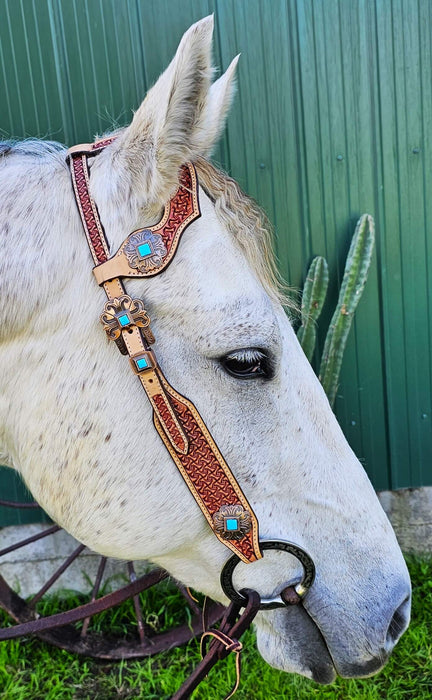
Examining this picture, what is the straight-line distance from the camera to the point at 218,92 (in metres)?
1.12

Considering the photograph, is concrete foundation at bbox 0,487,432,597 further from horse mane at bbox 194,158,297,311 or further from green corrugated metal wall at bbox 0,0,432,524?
horse mane at bbox 194,158,297,311

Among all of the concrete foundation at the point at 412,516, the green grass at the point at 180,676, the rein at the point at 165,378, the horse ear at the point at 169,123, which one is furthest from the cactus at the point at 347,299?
the horse ear at the point at 169,123

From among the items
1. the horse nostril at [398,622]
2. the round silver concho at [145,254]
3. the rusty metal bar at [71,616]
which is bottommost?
the rusty metal bar at [71,616]

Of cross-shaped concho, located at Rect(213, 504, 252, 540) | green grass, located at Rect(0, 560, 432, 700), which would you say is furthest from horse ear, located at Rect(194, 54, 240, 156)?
green grass, located at Rect(0, 560, 432, 700)

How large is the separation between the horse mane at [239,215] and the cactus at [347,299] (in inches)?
49.3

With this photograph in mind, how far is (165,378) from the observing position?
1.10 meters

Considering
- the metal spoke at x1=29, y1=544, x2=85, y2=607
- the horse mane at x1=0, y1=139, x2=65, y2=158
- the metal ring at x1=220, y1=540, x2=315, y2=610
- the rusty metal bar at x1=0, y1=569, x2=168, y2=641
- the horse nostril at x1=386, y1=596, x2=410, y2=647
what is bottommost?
the metal spoke at x1=29, y1=544, x2=85, y2=607

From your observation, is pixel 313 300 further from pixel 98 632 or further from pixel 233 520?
pixel 98 632

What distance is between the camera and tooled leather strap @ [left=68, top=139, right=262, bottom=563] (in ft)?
3.51

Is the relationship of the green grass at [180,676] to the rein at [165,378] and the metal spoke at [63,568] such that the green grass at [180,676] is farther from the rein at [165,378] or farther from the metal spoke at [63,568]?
the rein at [165,378]

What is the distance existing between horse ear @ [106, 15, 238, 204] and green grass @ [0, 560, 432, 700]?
1837 millimetres

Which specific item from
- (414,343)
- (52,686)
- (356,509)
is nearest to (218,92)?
(356,509)

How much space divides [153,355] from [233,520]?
1.24 ft

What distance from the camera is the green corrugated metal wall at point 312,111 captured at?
7.84 feet
